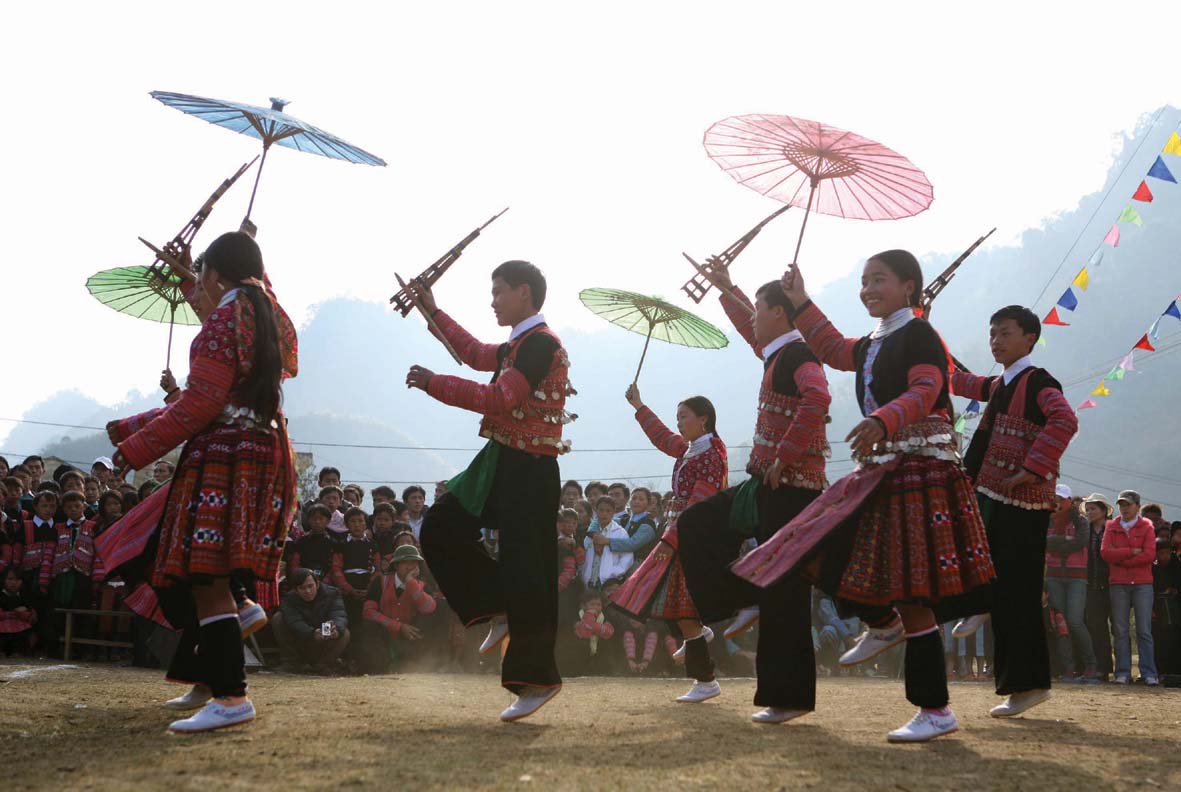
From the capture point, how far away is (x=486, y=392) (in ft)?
15.6

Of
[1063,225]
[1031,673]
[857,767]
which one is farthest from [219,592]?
[1063,225]

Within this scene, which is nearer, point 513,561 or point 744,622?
point 513,561

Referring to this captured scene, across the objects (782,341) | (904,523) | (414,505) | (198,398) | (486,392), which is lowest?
(904,523)

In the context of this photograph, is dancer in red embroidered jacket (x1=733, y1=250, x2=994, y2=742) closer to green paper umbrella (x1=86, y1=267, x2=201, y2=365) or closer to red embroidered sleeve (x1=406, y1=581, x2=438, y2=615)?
green paper umbrella (x1=86, y1=267, x2=201, y2=365)

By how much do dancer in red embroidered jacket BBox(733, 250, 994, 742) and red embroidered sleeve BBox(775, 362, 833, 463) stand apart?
396 mm

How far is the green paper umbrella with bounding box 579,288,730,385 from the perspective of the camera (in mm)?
9133

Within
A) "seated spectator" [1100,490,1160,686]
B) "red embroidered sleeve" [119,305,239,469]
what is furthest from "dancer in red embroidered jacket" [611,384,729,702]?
"seated spectator" [1100,490,1160,686]

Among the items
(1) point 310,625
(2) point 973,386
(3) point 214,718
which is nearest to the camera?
(3) point 214,718

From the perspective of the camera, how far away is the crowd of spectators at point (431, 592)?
33.9ft

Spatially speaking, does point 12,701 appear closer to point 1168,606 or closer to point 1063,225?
point 1168,606

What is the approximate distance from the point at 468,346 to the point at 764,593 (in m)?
1.90

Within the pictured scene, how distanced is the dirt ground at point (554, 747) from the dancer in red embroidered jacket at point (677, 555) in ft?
1.54

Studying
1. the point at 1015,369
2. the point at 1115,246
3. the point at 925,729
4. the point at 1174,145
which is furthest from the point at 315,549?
the point at 1174,145

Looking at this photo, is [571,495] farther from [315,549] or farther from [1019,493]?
[1019,493]
